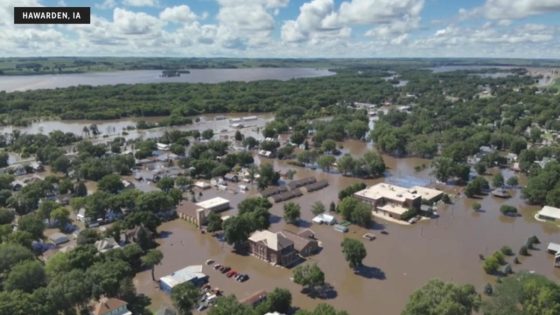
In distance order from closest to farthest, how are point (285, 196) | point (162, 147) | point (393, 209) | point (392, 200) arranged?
point (393, 209) < point (392, 200) < point (285, 196) < point (162, 147)

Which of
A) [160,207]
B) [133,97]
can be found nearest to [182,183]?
[160,207]

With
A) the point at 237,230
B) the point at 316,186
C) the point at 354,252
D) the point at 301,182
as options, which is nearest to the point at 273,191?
the point at 301,182

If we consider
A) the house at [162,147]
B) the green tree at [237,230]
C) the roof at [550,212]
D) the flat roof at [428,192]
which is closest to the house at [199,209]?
the green tree at [237,230]

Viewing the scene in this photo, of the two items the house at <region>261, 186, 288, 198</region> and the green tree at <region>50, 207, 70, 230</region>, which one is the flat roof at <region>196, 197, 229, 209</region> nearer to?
the house at <region>261, 186, 288, 198</region>

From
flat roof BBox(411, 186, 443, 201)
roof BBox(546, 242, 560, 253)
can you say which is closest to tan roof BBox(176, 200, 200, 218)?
flat roof BBox(411, 186, 443, 201)

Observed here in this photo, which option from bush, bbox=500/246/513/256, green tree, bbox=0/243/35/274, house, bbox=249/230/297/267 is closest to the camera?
green tree, bbox=0/243/35/274

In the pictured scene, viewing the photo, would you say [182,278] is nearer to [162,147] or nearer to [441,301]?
[441,301]
